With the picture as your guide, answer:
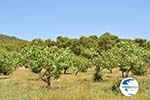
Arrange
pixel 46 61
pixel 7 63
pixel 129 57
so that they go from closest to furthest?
1. pixel 46 61
2. pixel 129 57
3. pixel 7 63

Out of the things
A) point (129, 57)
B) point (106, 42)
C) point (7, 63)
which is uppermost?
point (106, 42)

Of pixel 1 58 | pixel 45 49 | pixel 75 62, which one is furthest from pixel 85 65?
pixel 45 49

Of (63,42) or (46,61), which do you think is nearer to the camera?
(46,61)

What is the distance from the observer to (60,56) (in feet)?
154

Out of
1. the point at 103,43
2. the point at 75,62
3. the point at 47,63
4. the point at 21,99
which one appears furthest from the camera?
the point at 103,43

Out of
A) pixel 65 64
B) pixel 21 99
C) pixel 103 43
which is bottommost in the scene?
pixel 21 99

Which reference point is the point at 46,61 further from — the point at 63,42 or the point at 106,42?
the point at 63,42

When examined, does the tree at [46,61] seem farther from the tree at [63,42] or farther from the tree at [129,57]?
the tree at [63,42]

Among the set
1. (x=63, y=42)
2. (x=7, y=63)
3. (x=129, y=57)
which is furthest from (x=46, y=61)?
(x=63, y=42)

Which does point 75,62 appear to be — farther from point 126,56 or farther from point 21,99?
point 21,99

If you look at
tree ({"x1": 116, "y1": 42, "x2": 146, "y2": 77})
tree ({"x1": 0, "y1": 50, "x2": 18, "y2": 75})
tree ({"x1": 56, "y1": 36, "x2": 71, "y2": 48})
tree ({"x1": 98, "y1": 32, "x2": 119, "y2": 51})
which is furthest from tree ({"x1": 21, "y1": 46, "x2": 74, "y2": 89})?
tree ({"x1": 56, "y1": 36, "x2": 71, "y2": 48})

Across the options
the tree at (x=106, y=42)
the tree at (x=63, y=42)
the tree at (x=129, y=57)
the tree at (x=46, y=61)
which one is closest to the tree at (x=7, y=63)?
the tree at (x=129, y=57)

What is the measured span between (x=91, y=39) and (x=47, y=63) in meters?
70.6

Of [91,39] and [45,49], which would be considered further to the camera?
[91,39]
